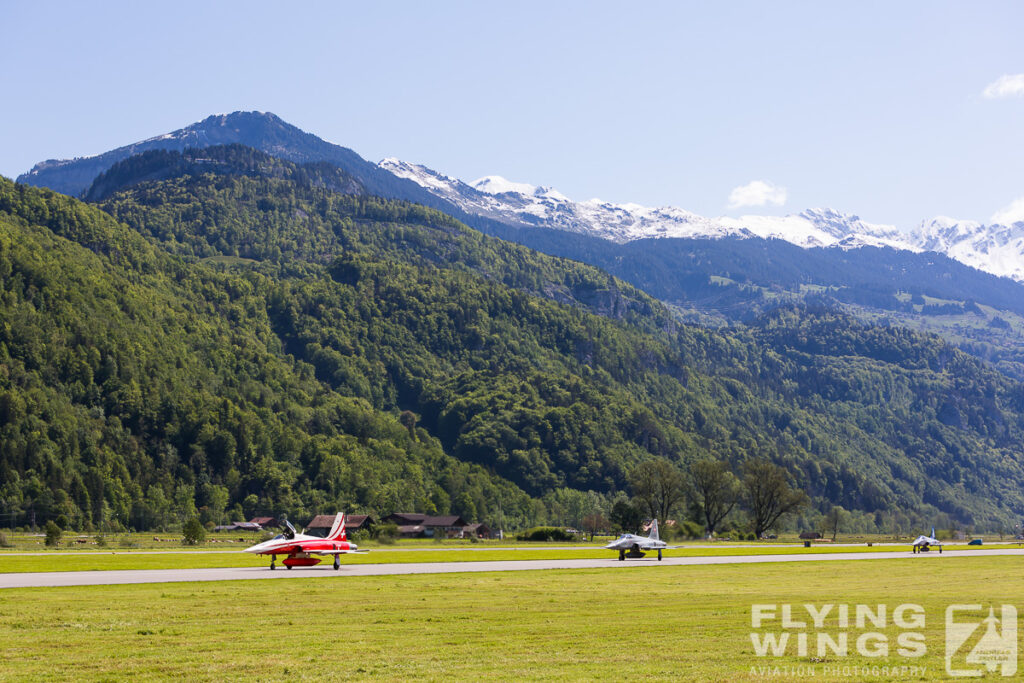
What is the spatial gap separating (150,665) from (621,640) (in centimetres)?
1245

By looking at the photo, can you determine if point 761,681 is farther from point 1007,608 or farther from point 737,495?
point 737,495

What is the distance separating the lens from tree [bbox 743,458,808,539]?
157 meters

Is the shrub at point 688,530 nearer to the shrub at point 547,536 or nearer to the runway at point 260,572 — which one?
the shrub at point 547,536

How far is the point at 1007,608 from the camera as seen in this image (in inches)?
1347

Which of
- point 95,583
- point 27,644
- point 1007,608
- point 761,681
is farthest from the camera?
point 95,583

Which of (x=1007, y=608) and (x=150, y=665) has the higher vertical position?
(x=150, y=665)

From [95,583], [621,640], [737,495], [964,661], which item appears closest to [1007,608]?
[964,661]

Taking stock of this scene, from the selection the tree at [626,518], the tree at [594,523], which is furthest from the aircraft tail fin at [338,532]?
the tree at [594,523]

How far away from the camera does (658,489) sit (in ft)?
541

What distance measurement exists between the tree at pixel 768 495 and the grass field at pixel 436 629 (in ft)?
357

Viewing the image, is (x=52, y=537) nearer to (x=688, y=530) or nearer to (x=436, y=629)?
(x=688, y=530)

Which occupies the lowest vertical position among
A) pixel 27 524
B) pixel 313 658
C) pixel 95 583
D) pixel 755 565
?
pixel 27 524

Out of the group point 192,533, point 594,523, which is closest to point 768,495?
point 594,523

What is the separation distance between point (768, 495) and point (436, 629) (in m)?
138
